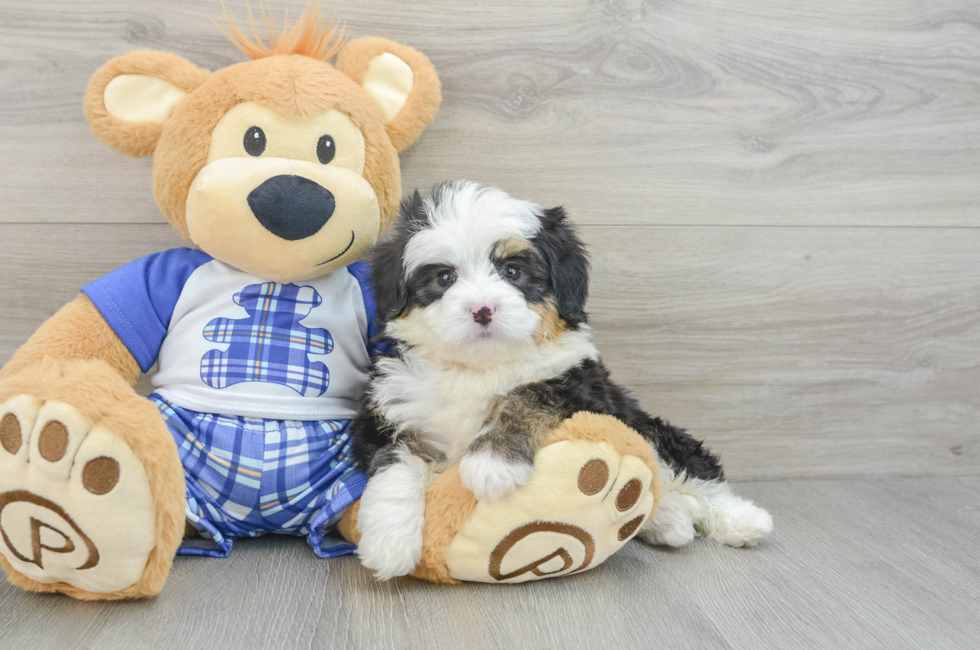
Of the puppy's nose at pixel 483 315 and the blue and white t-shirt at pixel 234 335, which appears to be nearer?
the puppy's nose at pixel 483 315

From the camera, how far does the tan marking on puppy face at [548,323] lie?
130 cm

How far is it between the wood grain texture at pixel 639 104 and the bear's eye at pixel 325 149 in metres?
0.39

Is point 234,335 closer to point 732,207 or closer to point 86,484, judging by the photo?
point 86,484

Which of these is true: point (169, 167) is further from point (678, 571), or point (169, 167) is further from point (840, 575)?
point (840, 575)

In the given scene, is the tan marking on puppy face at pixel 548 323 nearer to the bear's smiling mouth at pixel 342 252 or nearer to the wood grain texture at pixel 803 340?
the bear's smiling mouth at pixel 342 252

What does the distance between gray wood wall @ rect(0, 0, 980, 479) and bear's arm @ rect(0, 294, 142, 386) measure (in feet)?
1.19

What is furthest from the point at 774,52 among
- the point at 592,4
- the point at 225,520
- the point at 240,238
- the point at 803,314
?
the point at 225,520

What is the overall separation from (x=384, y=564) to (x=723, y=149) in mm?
1388

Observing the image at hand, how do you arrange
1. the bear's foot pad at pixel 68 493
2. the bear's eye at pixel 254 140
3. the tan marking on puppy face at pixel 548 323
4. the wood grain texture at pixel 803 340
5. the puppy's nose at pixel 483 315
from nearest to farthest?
1. the bear's foot pad at pixel 68 493
2. the puppy's nose at pixel 483 315
3. the tan marking on puppy face at pixel 548 323
4. the bear's eye at pixel 254 140
5. the wood grain texture at pixel 803 340

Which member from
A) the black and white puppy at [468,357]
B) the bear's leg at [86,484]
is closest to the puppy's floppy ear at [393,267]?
the black and white puppy at [468,357]

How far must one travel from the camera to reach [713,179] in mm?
1910

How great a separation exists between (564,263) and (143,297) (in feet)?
2.92

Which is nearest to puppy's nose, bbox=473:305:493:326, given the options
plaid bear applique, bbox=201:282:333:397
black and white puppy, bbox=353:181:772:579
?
black and white puppy, bbox=353:181:772:579

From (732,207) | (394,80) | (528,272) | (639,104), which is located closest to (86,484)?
(528,272)
